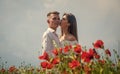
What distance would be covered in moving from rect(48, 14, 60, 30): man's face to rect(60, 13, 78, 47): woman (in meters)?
0.21

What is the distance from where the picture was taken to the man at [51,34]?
6611 millimetres

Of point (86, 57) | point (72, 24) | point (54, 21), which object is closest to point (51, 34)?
point (54, 21)

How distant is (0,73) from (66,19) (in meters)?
3.79

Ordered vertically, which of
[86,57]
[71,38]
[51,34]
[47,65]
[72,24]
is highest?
→ [72,24]

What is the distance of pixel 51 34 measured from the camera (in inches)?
265

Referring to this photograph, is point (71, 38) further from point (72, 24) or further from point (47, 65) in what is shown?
point (47, 65)

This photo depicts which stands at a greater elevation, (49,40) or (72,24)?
(72,24)

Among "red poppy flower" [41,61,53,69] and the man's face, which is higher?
the man's face

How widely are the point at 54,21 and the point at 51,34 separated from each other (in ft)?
1.16

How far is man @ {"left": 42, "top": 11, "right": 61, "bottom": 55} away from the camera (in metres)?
6.61

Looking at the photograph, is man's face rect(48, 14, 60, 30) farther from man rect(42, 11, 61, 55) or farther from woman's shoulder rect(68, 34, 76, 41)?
woman's shoulder rect(68, 34, 76, 41)

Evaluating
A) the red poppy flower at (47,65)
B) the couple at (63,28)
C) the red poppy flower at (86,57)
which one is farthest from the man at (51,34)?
the red poppy flower at (86,57)

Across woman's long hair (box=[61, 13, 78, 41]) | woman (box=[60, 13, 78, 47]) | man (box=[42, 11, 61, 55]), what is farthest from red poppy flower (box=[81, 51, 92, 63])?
woman's long hair (box=[61, 13, 78, 41])

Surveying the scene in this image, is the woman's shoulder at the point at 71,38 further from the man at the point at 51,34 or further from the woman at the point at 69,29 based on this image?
the man at the point at 51,34
